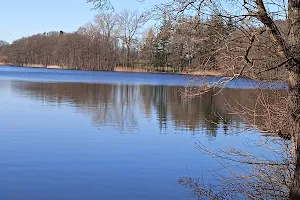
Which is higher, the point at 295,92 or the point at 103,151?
the point at 295,92

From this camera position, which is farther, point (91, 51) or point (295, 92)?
point (91, 51)

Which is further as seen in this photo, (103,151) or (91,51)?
(91,51)

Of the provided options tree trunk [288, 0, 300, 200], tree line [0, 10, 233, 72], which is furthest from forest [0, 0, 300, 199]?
tree line [0, 10, 233, 72]

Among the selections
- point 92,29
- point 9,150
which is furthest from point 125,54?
point 9,150

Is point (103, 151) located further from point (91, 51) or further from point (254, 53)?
point (91, 51)

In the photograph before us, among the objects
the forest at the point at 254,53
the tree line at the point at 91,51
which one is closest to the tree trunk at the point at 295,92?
the forest at the point at 254,53

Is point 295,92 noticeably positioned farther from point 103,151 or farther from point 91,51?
point 91,51

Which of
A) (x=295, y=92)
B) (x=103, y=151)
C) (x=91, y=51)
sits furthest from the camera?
(x=91, y=51)

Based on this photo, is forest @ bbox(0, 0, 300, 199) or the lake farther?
the lake

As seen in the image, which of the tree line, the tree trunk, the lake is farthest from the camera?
the tree line

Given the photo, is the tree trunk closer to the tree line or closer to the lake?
the lake

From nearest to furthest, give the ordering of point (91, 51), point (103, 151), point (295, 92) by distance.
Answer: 1. point (295, 92)
2. point (103, 151)
3. point (91, 51)

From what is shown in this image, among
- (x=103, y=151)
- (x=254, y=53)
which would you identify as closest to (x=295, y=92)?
(x=254, y=53)

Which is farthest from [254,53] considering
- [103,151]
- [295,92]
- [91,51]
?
[91,51]
